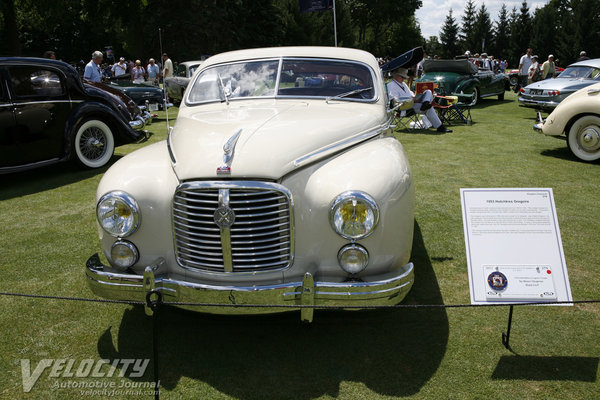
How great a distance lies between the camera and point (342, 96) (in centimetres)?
434

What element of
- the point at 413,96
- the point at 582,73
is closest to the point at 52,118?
→ the point at 413,96

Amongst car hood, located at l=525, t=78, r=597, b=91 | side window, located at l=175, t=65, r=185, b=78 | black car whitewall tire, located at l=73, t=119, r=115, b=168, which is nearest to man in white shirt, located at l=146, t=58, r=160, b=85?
side window, located at l=175, t=65, r=185, b=78

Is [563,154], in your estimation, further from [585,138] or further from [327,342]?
[327,342]

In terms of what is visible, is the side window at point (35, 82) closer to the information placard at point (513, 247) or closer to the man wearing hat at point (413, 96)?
the man wearing hat at point (413, 96)

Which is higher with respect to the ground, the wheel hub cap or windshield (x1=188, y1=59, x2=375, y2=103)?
windshield (x1=188, y1=59, x2=375, y2=103)

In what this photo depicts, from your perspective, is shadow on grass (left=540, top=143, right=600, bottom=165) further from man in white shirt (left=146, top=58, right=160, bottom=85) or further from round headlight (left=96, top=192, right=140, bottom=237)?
man in white shirt (left=146, top=58, right=160, bottom=85)

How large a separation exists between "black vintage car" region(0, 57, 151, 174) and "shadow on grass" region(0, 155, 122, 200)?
0.94ft

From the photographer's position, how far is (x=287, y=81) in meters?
4.46

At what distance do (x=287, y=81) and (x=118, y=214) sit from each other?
210 cm

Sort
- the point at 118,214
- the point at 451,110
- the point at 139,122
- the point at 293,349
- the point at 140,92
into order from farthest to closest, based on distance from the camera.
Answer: the point at 140,92, the point at 451,110, the point at 139,122, the point at 293,349, the point at 118,214

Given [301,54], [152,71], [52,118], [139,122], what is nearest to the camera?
[301,54]

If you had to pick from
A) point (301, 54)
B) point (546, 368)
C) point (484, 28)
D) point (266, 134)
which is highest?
point (484, 28)

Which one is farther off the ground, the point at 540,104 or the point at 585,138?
the point at 540,104

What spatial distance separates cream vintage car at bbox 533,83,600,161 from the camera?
7887mm
